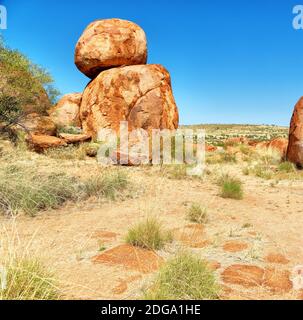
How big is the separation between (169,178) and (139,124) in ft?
17.1

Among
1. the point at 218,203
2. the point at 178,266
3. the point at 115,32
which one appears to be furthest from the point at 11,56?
the point at 178,266

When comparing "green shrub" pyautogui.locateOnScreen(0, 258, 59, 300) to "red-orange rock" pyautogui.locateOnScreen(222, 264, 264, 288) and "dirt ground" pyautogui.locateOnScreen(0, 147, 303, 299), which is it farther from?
"red-orange rock" pyautogui.locateOnScreen(222, 264, 264, 288)

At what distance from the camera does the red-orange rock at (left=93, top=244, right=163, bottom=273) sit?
3.68 meters

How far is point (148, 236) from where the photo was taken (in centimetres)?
427

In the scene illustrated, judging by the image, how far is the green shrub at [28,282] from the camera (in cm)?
261

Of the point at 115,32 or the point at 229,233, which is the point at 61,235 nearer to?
the point at 229,233

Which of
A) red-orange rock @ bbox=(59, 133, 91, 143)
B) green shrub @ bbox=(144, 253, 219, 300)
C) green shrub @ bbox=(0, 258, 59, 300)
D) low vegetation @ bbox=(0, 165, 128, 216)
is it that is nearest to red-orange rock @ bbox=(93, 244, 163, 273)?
green shrub @ bbox=(144, 253, 219, 300)

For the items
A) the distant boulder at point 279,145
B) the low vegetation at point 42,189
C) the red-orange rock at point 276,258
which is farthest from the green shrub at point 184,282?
the distant boulder at point 279,145

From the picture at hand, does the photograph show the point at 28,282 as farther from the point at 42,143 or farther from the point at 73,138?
the point at 73,138

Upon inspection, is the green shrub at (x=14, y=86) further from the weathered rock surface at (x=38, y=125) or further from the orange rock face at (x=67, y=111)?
the orange rock face at (x=67, y=111)

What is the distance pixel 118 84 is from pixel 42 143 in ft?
13.3

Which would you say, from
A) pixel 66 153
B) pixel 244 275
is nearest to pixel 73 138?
pixel 66 153

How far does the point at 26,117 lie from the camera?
13898 millimetres

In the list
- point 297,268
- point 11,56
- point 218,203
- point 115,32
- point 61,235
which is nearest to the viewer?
point 297,268
